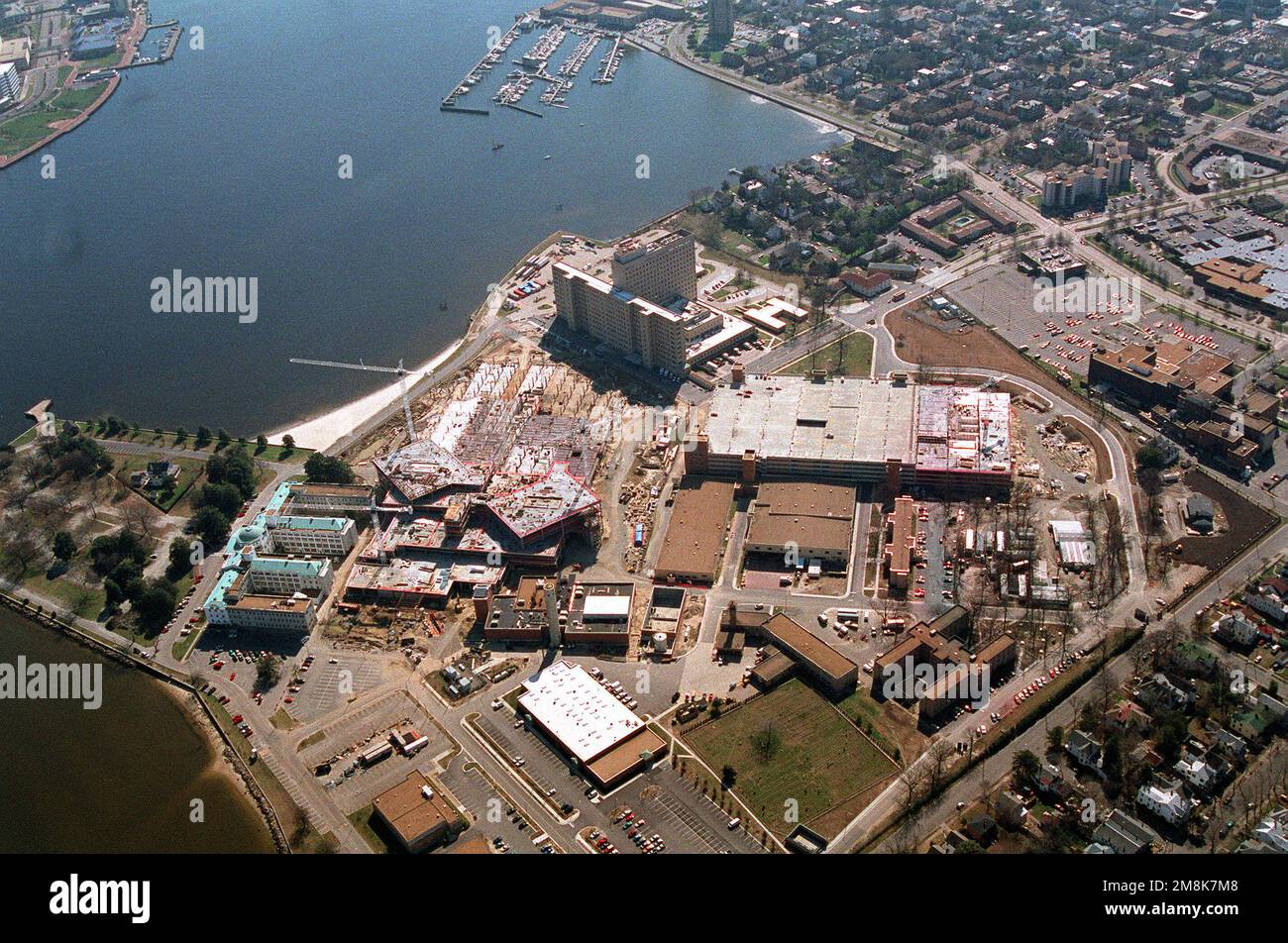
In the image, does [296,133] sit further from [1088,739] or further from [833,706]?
[1088,739]

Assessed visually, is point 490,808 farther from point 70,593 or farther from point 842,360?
point 842,360

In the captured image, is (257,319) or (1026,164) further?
(1026,164)

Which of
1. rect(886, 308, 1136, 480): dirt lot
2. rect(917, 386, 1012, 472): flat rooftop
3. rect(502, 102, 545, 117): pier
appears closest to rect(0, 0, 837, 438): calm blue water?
rect(502, 102, 545, 117): pier

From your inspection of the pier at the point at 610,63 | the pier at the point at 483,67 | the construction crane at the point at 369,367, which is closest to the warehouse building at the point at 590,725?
the construction crane at the point at 369,367

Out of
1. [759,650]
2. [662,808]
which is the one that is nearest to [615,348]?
[759,650]

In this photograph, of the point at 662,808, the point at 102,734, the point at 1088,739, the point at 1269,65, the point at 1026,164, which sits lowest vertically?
the point at 102,734

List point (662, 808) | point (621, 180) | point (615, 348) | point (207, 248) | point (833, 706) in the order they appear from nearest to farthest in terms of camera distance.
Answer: point (662, 808) → point (833, 706) → point (615, 348) → point (207, 248) → point (621, 180)

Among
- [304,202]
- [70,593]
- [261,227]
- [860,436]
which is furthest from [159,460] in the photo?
[860,436]
